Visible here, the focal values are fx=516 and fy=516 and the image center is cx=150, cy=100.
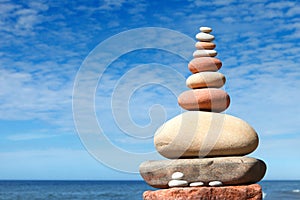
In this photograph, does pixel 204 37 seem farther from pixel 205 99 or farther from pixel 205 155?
pixel 205 155

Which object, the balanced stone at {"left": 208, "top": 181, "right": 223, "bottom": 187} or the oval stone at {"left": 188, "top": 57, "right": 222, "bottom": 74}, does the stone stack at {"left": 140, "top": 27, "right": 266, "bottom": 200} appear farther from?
the oval stone at {"left": 188, "top": 57, "right": 222, "bottom": 74}

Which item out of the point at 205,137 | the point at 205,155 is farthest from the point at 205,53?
the point at 205,155

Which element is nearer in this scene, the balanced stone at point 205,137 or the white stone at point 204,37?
the balanced stone at point 205,137

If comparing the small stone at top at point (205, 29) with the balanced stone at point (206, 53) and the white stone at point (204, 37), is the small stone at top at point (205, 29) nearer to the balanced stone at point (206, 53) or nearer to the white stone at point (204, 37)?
the white stone at point (204, 37)

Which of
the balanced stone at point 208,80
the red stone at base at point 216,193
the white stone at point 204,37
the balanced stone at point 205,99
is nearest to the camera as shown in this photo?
the red stone at base at point 216,193

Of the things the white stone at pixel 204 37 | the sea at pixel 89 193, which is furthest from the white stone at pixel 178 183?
the sea at pixel 89 193

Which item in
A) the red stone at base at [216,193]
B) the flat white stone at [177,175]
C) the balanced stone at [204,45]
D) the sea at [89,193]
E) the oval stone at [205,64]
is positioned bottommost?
the red stone at base at [216,193]

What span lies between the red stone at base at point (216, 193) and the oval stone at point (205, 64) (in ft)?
8.84

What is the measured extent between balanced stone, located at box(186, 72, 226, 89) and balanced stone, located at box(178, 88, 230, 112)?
160 mm

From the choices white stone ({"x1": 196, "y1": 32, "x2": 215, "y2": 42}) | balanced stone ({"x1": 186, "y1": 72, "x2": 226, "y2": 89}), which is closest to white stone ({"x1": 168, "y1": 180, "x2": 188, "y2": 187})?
balanced stone ({"x1": 186, "y1": 72, "x2": 226, "y2": 89})

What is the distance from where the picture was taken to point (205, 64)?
1152 cm

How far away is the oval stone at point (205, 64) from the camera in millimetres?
11523

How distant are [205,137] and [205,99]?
939mm

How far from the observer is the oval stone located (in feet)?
37.8
